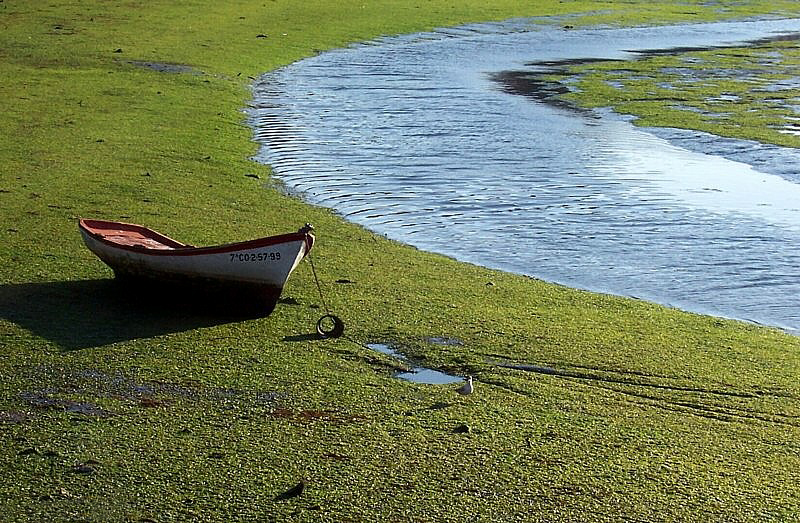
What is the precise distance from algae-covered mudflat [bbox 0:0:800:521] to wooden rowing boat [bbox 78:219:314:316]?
5.9 inches

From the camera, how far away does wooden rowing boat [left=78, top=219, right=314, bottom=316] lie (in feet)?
23.3

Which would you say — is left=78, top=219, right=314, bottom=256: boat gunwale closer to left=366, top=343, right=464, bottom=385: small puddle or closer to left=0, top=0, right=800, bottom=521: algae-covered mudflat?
Result: left=0, top=0, right=800, bottom=521: algae-covered mudflat

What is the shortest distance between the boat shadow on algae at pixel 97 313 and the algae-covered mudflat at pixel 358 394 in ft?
0.07

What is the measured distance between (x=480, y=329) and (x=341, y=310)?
915 mm

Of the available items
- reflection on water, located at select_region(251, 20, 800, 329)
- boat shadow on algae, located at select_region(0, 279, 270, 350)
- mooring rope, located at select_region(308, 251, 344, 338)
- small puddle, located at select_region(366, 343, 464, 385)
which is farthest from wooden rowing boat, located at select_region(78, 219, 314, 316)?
reflection on water, located at select_region(251, 20, 800, 329)

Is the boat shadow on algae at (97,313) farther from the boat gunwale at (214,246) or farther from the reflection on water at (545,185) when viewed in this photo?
the reflection on water at (545,185)

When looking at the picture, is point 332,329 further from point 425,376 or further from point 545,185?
point 545,185

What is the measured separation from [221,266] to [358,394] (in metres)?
1.40

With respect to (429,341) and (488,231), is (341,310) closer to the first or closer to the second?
(429,341)

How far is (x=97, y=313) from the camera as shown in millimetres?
7246

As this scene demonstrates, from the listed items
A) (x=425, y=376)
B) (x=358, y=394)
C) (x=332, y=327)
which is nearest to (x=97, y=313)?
(x=332, y=327)

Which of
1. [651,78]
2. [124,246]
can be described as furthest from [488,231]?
[651,78]

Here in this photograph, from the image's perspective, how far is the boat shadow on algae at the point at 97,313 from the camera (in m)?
6.90

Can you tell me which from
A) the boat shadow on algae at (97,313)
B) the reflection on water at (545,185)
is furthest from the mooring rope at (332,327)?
the reflection on water at (545,185)
